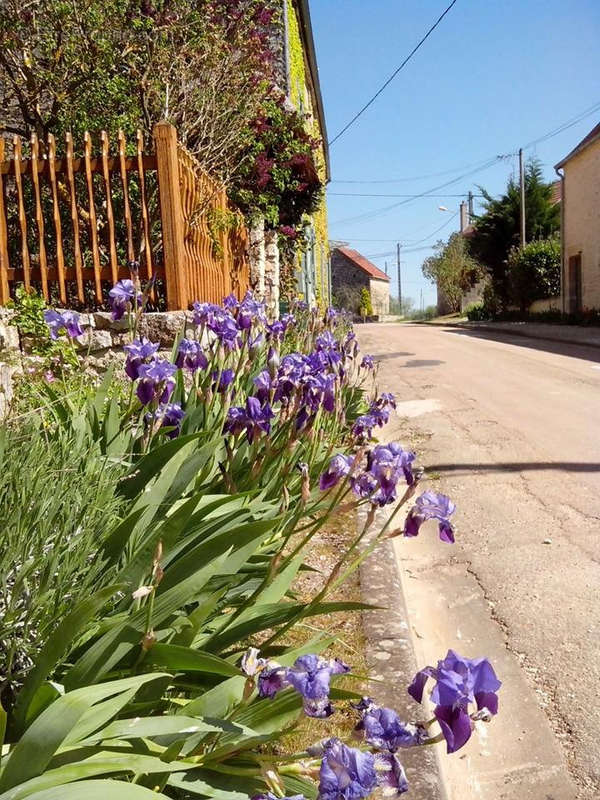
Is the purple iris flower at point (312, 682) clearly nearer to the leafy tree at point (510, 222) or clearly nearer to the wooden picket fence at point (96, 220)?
the wooden picket fence at point (96, 220)

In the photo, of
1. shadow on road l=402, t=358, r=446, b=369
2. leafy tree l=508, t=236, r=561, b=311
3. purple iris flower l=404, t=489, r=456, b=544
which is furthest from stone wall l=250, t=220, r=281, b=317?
leafy tree l=508, t=236, r=561, b=311

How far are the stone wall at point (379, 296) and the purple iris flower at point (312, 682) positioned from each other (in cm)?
5536

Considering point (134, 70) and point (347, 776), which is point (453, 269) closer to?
point (134, 70)

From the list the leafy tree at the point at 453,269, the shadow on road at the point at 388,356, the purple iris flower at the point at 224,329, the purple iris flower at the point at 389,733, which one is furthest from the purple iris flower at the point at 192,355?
the leafy tree at the point at 453,269

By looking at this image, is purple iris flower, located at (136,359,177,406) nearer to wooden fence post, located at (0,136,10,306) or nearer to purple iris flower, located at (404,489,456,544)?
purple iris flower, located at (404,489,456,544)

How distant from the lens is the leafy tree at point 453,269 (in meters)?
44.4

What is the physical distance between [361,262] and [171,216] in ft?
172

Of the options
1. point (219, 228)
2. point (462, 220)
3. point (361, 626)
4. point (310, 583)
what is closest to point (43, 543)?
point (361, 626)

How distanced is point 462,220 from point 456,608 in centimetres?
5494

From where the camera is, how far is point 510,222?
31359 millimetres

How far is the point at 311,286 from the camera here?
1925 centimetres

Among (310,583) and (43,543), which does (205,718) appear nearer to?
(43,543)

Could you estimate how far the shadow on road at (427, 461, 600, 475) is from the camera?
5309 millimetres

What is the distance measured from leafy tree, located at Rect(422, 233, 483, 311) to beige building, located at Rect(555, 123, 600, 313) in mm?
18720
